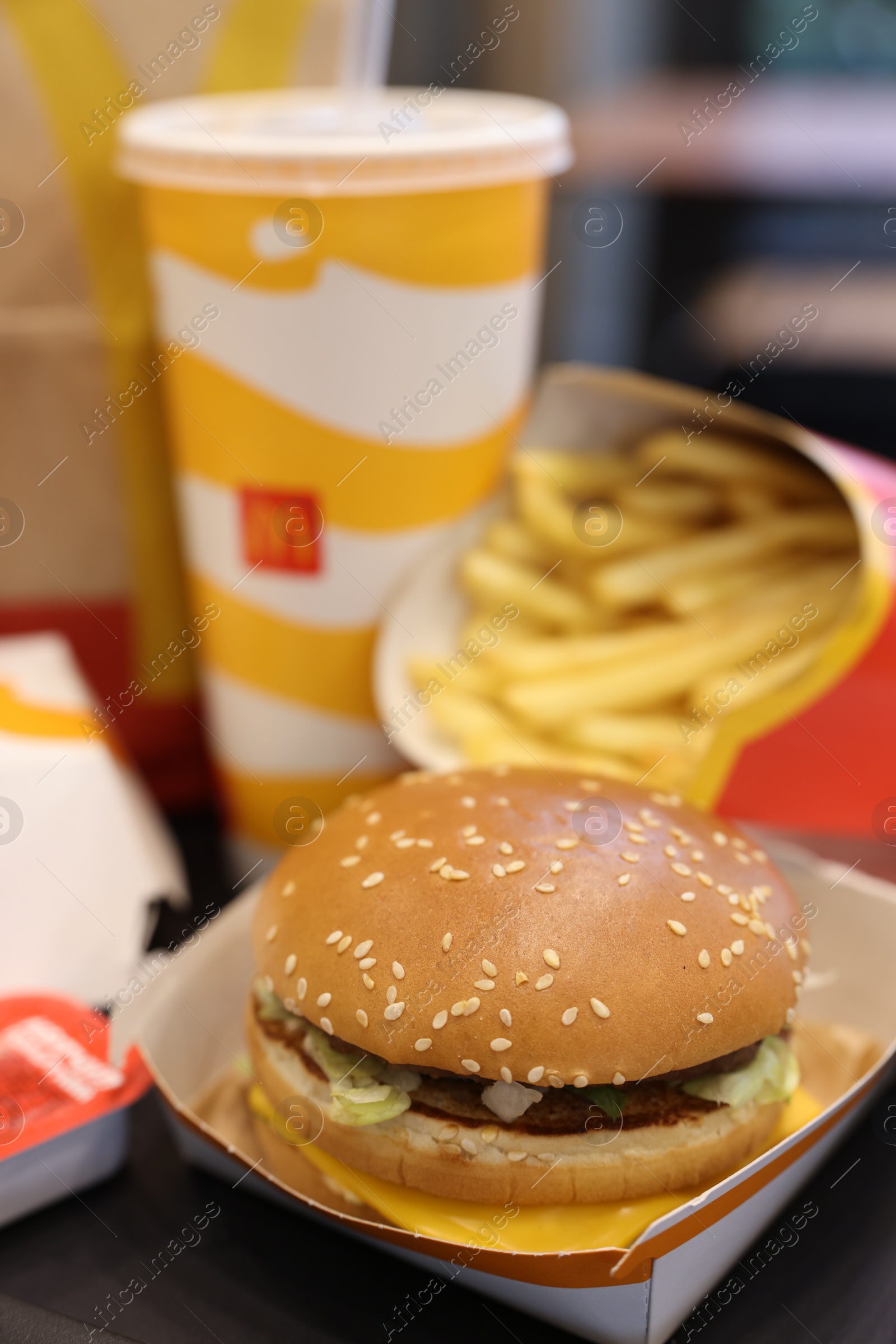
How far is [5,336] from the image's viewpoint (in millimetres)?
1883

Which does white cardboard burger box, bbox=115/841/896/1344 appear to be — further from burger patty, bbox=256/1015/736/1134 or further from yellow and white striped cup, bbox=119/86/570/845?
yellow and white striped cup, bbox=119/86/570/845

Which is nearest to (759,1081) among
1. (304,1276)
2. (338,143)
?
(304,1276)

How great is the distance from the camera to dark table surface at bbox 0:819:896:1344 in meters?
1.15

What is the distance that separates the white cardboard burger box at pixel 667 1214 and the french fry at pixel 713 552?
44 cm

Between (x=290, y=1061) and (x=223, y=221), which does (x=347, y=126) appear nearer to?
(x=223, y=221)

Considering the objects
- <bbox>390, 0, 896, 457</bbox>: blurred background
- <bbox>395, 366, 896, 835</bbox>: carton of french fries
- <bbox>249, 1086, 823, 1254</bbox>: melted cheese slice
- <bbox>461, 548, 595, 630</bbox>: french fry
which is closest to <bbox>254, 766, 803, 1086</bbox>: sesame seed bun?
<bbox>249, 1086, 823, 1254</bbox>: melted cheese slice

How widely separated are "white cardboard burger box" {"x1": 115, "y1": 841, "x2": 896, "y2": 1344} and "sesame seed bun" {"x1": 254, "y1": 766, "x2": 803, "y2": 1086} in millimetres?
142

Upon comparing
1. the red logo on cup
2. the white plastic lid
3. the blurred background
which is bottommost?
the blurred background

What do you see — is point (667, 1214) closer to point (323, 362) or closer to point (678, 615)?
point (678, 615)

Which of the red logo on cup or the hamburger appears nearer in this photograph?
the hamburger

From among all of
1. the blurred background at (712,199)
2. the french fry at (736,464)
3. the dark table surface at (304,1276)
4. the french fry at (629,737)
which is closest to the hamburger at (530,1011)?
the dark table surface at (304,1276)

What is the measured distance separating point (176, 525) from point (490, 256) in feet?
2.47

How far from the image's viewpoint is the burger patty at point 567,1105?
113cm

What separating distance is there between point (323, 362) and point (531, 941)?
0.95 meters
